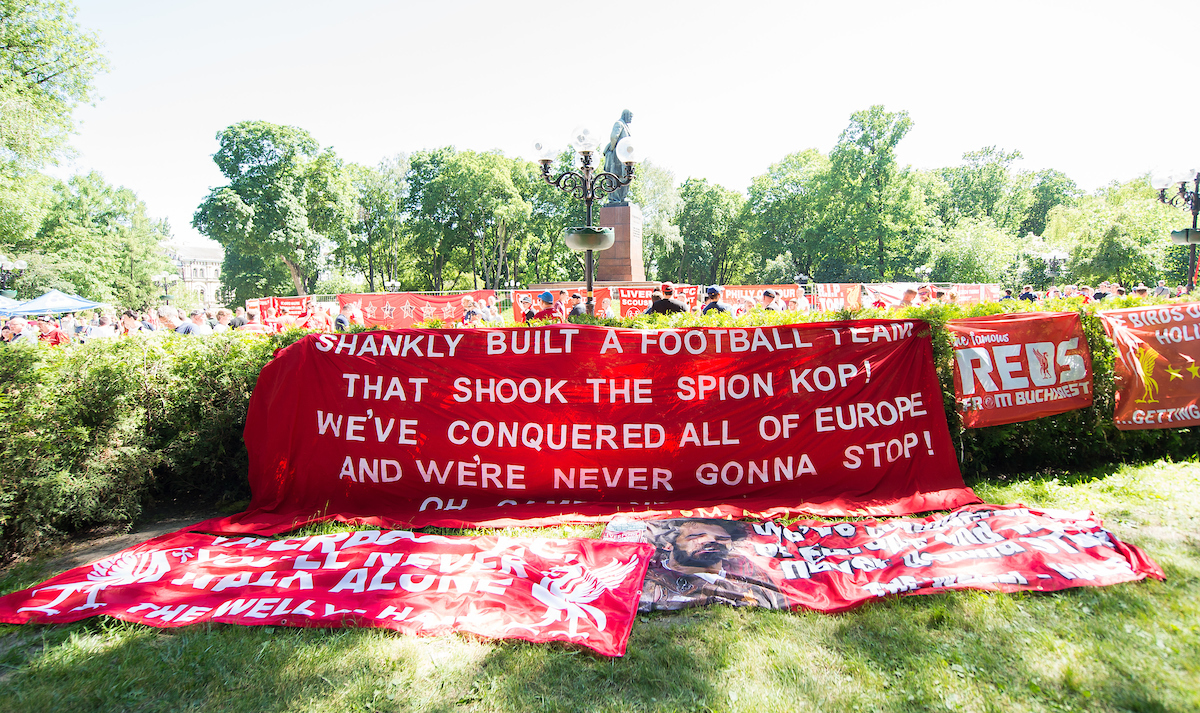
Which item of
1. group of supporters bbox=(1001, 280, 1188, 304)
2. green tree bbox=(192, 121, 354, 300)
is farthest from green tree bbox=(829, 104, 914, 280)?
green tree bbox=(192, 121, 354, 300)

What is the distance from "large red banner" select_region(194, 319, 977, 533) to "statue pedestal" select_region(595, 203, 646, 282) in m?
13.7

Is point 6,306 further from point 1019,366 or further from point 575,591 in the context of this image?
point 1019,366

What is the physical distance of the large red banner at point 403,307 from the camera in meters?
23.9

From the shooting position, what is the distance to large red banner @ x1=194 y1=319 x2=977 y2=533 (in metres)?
4.78

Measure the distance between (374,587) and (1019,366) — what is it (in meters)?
5.38

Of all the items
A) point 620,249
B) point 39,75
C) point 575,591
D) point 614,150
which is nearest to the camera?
point 575,591

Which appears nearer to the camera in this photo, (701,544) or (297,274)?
(701,544)

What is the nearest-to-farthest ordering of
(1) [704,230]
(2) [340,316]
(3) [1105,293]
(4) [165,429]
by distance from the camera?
(4) [165,429] → (2) [340,316] → (3) [1105,293] → (1) [704,230]

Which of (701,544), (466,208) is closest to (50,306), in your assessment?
(466,208)

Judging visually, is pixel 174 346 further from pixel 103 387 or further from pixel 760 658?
pixel 760 658

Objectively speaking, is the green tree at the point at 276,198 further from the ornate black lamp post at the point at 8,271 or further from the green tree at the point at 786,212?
the green tree at the point at 786,212

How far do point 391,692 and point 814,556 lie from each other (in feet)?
7.99

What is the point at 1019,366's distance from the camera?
5.14 m

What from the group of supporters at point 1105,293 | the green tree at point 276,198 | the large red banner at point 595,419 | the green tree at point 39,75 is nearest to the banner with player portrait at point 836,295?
the group of supporters at point 1105,293
